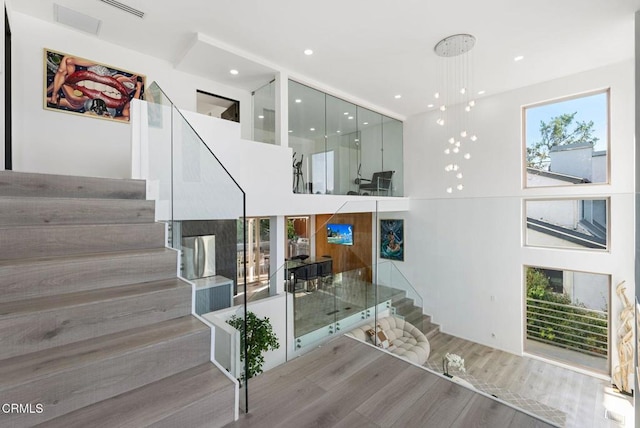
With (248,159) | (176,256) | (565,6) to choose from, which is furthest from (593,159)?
(176,256)

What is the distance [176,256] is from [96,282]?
1.58ft

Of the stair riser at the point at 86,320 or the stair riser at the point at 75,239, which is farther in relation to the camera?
the stair riser at the point at 75,239

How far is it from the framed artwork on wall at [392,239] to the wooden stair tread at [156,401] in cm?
466

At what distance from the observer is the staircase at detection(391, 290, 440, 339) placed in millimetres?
5384

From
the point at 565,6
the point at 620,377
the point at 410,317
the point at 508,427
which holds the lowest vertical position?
the point at 620,377

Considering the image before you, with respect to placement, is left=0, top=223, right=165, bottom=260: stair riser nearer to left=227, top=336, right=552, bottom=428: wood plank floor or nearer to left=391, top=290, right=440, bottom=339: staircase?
left=227, top=336, right=552, bottom=428: wood plank floor

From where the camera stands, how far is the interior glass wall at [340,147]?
17.7ft

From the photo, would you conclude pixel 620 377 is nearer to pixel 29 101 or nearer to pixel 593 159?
pixel 593 159

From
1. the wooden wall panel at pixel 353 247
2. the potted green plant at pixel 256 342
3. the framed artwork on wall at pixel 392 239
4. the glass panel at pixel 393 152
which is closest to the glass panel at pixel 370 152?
the glass panel at pixel 393 152

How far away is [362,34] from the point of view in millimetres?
3963

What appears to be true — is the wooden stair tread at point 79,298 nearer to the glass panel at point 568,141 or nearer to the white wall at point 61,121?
the white wall at point 61,121

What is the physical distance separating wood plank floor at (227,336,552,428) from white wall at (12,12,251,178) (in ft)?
13.6

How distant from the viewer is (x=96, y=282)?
67.7 inches

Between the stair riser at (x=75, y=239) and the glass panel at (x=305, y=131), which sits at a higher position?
the glass panel at (x=305, y=131)
